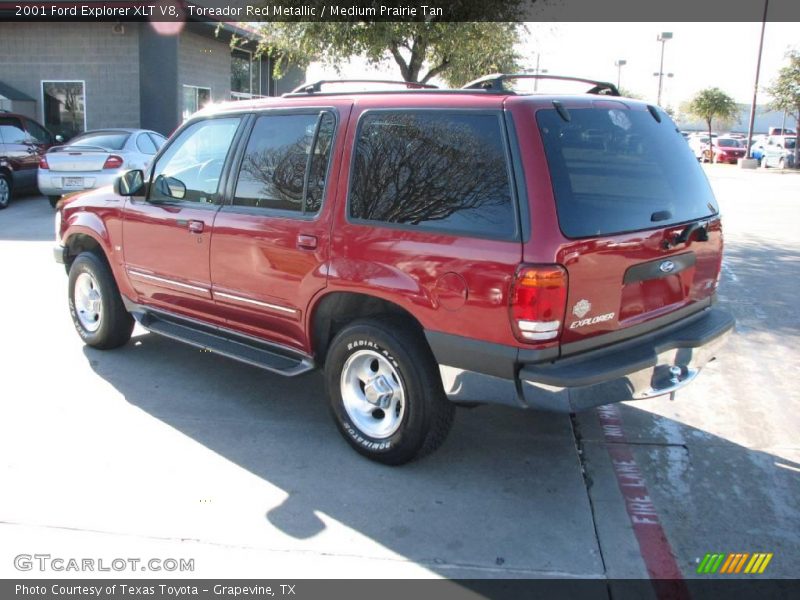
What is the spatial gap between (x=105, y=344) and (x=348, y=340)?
2.76 meters

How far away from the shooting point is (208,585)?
320 cm

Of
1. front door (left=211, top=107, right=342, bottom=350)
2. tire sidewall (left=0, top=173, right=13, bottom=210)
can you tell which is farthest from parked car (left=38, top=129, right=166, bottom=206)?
front door (left=211, top=107, right=342, bottom=350)

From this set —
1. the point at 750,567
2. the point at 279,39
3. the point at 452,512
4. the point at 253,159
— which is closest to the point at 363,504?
the point at 452,512

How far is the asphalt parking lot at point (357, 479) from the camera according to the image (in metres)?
3.42

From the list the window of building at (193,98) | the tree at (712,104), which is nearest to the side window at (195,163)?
the window of building at (193,98)

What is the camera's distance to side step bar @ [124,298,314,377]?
4531 millimetres

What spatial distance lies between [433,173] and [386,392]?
1.19 metres

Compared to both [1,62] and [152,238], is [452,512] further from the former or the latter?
[1,62]

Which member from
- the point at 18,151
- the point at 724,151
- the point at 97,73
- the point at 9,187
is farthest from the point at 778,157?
the point at 9,187

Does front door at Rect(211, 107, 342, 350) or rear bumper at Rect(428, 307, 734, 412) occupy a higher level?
front door at Rect(211, 107, 342, 350)

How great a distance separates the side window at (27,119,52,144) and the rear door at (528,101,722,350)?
45.5 feet

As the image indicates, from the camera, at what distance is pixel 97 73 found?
2003cm

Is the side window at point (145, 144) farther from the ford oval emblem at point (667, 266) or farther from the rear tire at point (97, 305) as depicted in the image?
the ford oval emblem at point (667, 266)

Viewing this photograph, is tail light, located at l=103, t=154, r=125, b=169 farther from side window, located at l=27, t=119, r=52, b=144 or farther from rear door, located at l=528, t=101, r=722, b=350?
rear door, located at l=528, t=101, r=722, b=350
